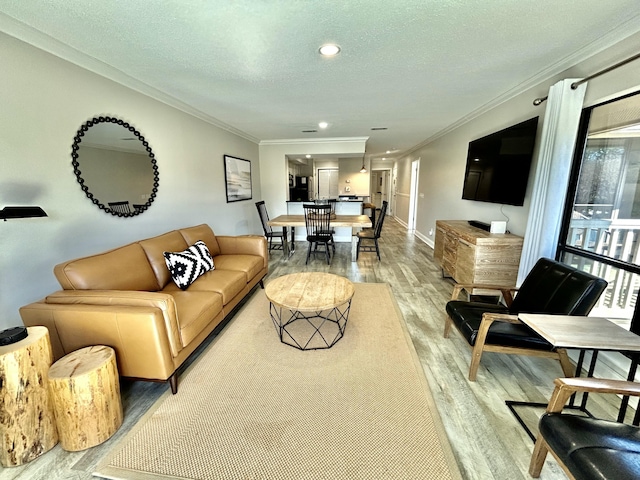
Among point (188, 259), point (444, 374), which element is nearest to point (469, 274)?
point (444, 374)

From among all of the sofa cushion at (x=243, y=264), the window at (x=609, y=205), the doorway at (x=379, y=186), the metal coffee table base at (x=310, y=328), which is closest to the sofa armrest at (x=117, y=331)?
the metal coffee table base at (x=310, y=328)

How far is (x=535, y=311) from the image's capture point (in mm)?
1927

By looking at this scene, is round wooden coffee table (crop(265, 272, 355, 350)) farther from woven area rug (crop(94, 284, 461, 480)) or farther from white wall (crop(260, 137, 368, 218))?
white wall (crop(260, 137, 368, 218))

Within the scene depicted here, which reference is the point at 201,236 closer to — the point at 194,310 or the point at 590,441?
the point at 194,310

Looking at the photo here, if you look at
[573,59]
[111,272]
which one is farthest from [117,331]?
[573,59]

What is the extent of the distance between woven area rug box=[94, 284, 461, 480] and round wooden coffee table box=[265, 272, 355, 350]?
0.15m

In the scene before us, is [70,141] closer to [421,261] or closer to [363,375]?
[363,375]

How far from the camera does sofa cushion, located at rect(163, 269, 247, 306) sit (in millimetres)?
2369

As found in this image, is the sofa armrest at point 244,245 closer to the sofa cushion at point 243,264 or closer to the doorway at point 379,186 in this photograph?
the sofa cushion at point 243,264

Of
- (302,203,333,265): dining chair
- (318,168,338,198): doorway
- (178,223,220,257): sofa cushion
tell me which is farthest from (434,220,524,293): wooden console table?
(318,168,338,198): doorway

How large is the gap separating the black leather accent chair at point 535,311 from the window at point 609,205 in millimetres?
392

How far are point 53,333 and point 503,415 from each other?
2824 mm

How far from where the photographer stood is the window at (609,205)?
184 centimetres

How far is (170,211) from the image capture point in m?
3.32
